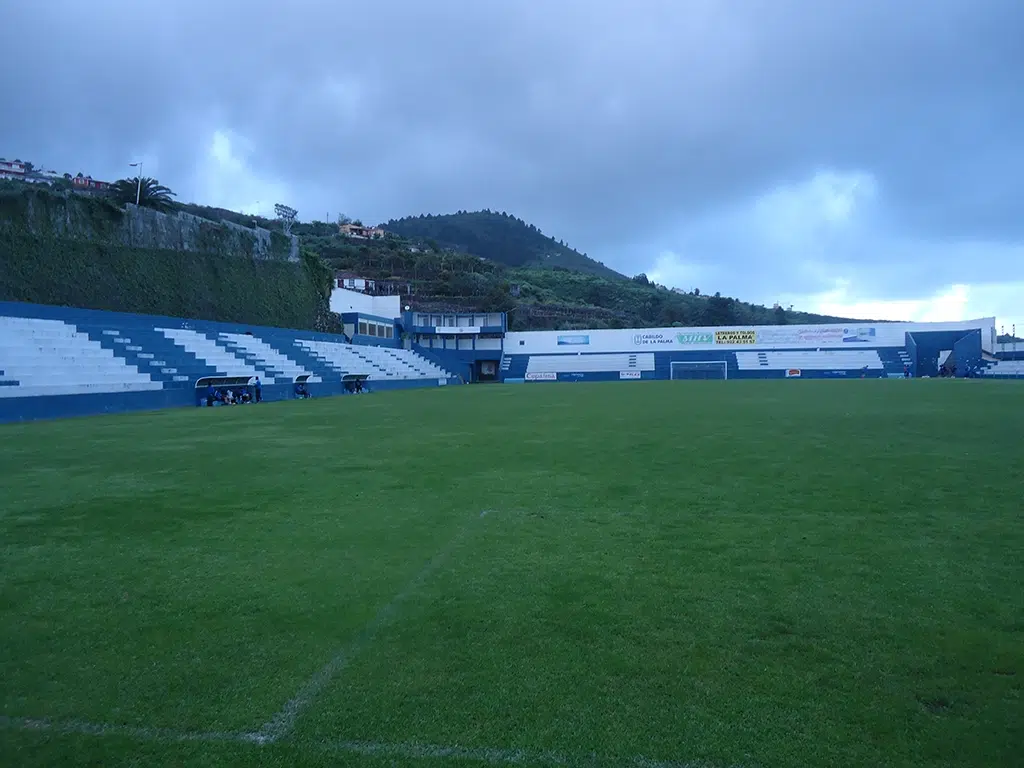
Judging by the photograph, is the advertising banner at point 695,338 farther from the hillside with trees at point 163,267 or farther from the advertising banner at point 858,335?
the hillside with trees at point 163,267

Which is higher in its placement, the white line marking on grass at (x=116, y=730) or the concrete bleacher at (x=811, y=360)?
the concrete bleacher at (x=811, y=360)

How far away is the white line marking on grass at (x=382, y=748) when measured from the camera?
7.68 ft

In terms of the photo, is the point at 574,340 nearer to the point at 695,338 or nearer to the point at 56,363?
the point at 695,338

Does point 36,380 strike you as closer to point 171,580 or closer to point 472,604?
point 171,580

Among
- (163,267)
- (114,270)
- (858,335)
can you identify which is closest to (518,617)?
(114,270)

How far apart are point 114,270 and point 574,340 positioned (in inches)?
1419

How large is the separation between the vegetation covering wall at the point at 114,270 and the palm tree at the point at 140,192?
519 cm

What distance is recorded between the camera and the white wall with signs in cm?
5053

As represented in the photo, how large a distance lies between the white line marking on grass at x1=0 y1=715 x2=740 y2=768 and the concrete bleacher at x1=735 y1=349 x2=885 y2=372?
52.7 metres

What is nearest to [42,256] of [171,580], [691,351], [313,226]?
[171,580]

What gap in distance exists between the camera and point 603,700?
9.00 ft

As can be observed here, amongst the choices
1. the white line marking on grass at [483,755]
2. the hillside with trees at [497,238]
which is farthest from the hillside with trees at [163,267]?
the hillside with trees at [497,238]

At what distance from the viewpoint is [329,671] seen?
304cm

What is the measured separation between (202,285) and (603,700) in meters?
35.4
